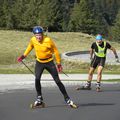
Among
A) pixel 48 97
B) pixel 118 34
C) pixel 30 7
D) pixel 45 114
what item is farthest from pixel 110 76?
pixel 118 34

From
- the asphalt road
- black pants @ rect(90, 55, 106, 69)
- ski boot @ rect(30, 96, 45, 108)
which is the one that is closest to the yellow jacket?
ski boot @ rect(30, 96, 45, 108)

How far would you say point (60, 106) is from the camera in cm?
1332

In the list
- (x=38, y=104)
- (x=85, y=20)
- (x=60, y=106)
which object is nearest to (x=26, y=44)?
(x=85, y=20)

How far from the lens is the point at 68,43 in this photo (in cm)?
6050

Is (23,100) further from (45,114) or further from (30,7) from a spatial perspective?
(30,7)

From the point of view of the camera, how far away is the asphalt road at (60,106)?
37.7ft

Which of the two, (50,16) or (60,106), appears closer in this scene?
(60,106)

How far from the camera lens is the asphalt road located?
1150cm

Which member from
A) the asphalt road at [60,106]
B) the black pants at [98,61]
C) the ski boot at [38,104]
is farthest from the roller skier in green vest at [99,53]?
the ski boot at [38,104]

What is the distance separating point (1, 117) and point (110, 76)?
1391cm

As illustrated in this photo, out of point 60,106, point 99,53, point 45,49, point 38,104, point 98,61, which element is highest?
point 45,49

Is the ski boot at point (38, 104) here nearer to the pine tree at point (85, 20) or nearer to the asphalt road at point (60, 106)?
the asphalt road at point (60, 106)

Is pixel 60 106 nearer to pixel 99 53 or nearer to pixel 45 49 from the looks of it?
pixel 45 49

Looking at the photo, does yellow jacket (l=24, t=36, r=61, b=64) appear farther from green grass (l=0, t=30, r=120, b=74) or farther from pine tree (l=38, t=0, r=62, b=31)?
pine tree (l=38, t=0, r=62, b=31)
